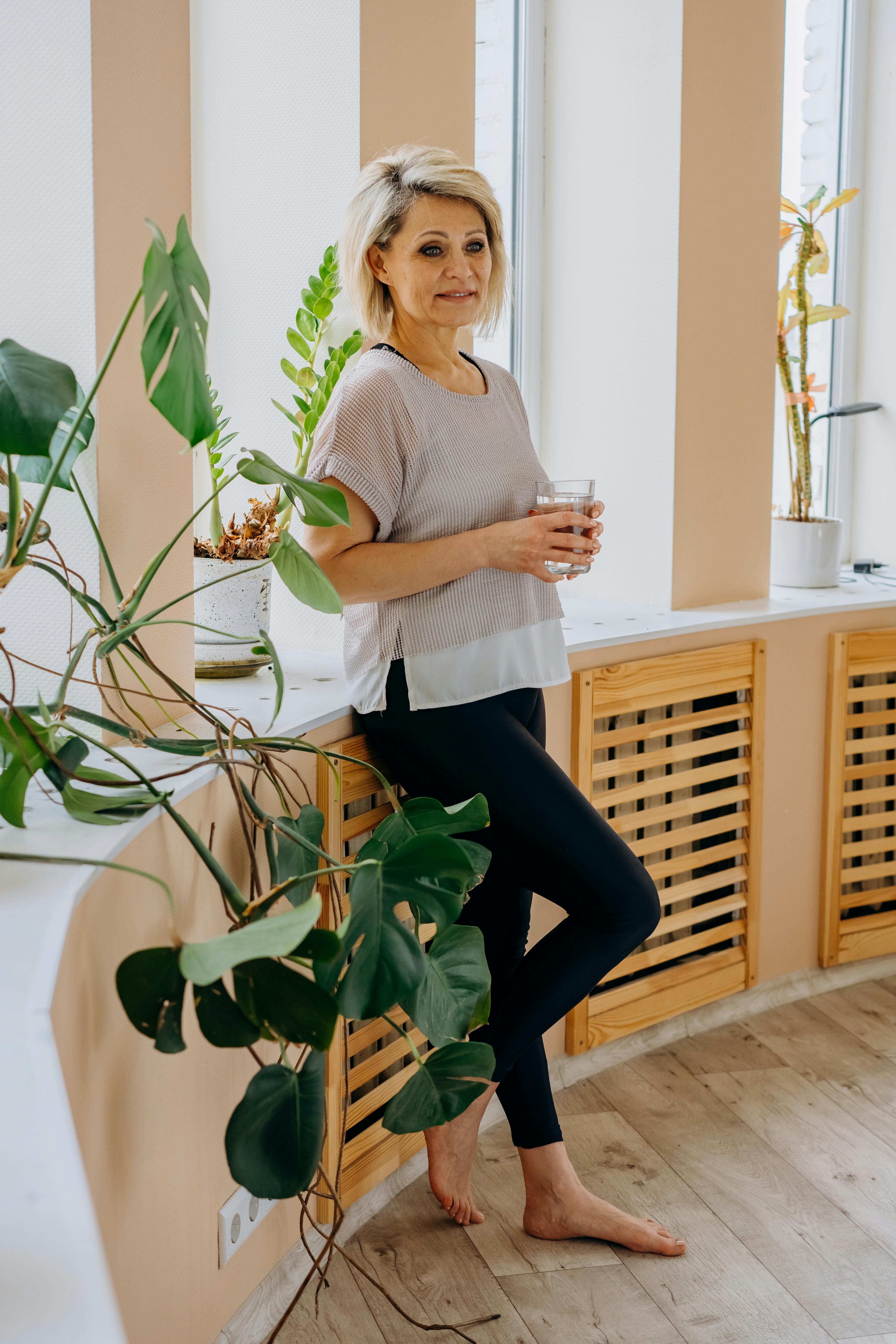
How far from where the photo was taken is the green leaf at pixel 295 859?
3.85ft

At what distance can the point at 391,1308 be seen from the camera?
1566 millimetres

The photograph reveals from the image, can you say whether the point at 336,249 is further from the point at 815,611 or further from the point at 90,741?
the point at 815,611

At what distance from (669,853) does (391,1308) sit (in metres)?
1.06

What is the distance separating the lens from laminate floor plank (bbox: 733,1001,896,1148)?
2102 mm

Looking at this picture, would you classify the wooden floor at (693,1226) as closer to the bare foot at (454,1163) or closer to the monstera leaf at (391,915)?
the bare foot at (454,1163)

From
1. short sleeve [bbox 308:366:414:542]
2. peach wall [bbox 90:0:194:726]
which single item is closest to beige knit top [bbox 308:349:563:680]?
short sleeve [bbox 308:366:414:542]

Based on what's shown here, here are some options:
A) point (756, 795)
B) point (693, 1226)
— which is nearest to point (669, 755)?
point (756, 795)

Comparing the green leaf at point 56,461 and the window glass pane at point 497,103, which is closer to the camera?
the green leaf at point 56,461

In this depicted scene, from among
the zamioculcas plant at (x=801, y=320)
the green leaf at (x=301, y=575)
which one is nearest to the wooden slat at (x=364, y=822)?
the green leaf at (x=301, y=575)

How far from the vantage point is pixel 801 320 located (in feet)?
8.90

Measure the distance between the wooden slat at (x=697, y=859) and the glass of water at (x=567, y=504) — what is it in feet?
3.07

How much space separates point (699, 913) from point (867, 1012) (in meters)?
0.49

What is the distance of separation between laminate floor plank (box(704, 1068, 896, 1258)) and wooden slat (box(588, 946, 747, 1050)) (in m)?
0.17

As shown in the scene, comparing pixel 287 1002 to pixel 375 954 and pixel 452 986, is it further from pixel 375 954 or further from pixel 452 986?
pixel 452 986
